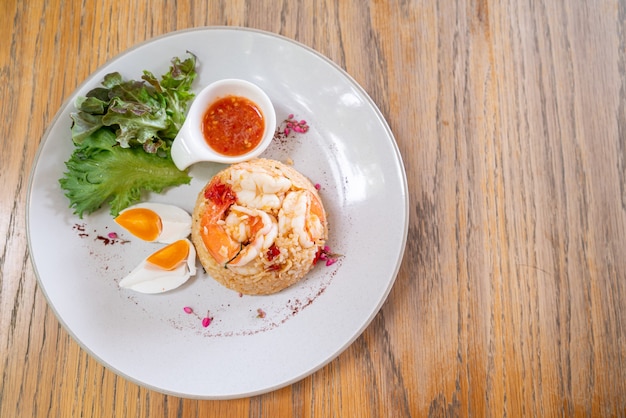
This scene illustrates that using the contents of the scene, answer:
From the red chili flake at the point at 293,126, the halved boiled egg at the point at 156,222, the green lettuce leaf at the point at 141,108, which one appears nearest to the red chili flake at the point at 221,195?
the halved boiled egg at the point at 156,222

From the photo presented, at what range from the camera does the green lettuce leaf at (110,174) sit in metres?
2.44

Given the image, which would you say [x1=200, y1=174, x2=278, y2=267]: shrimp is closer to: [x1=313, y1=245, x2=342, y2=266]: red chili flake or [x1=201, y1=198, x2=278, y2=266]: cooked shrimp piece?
[x1=201, y1=198, x2=278, y2=266]: cooked shrimp piece

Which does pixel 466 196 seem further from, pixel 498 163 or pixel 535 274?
pixel 535 274

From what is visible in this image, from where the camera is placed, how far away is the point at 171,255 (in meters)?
2.51

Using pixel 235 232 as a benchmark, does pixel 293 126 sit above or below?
above

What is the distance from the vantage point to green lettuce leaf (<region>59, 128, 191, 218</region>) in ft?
7.99

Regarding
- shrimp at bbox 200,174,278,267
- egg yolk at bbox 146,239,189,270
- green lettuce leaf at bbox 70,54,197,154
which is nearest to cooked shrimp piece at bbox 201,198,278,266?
shrimp at bbox 200,174,278,267

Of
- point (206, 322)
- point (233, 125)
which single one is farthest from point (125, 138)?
point (206, 322)

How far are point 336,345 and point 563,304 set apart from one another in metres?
1.19

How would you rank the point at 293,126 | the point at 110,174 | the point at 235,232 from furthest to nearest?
the point at 293,126 < the point at 110,174 < the point at 235,232

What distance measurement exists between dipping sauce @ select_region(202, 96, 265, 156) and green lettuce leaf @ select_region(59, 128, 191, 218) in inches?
10.8

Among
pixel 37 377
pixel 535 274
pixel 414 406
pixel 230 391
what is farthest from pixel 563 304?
pixel 37 377

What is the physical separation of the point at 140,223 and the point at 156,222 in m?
0.07

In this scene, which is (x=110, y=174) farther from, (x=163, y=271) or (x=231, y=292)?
(x=231, y=292)
